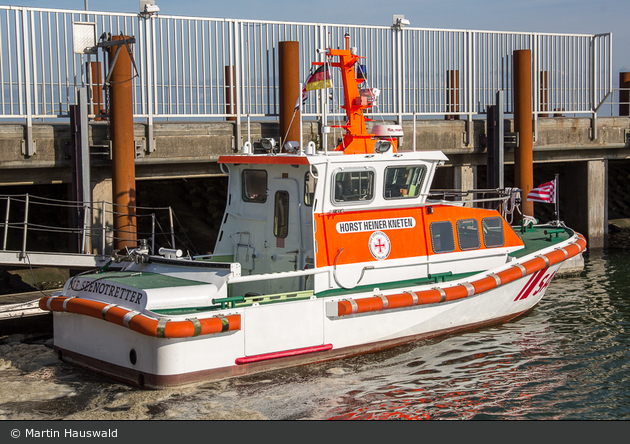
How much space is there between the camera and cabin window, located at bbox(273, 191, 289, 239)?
9.02 meters

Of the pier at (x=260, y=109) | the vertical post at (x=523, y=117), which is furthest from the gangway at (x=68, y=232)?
the vertical post at (x=523, y=117)

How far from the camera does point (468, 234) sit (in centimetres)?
987

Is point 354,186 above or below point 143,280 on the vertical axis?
above

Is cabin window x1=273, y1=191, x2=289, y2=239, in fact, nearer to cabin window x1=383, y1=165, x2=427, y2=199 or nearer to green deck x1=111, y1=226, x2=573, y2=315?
green deck x1=111, y1=226, x2=573, y2=315

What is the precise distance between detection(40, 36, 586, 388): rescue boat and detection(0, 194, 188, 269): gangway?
0.91m

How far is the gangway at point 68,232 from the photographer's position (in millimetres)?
9367

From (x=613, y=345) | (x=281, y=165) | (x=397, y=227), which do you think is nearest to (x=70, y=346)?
(x=281, y=165)

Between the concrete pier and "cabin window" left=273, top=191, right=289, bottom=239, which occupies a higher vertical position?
the concrete pier

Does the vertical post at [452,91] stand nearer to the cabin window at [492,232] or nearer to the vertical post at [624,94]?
the vertical post at [624,94]

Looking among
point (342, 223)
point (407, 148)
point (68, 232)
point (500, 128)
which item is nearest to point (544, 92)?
point (500, 128)

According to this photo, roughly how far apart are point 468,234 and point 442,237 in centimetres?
46

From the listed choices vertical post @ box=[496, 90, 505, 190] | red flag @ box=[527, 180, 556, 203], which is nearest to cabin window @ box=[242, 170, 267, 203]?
red flag @ box=[527, 180, 556, 203]

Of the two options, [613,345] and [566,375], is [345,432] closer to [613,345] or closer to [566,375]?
[566,375]

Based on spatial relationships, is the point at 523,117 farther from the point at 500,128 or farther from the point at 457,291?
the point at 457,291
